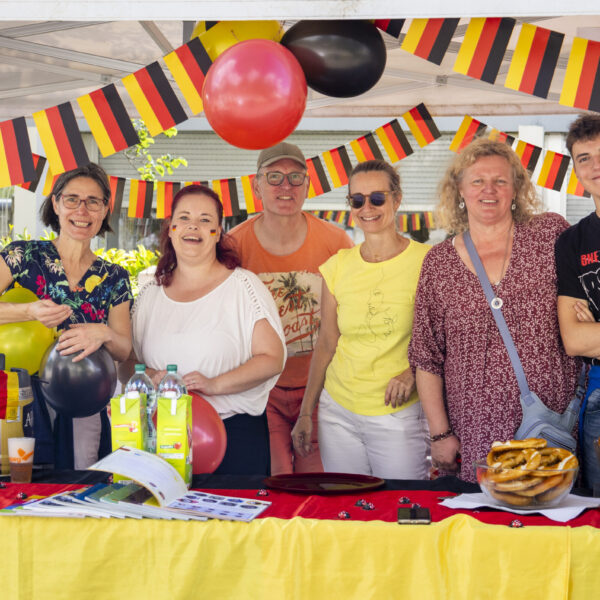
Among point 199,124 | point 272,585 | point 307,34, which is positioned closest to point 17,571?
point 272,585

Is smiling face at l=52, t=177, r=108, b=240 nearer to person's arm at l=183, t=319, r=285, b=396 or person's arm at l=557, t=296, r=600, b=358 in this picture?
person's arm at l=183, t=319, r=285, b=396

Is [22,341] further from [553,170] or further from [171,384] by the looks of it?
[553,170]

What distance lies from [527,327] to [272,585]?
1266 millimetres

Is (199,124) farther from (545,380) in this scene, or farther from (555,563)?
(555,563)

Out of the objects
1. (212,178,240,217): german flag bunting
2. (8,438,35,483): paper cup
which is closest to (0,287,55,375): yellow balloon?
(8,438,35,483): paper cup

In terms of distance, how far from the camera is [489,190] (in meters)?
2.51

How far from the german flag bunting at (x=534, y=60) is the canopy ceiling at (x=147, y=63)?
0.96 meters

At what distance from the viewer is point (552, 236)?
2.53 metres

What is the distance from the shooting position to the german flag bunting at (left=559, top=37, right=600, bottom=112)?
2317 millimetres

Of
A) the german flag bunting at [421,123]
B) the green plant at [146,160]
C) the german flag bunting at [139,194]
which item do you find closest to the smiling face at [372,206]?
the german flag bunting at [421,123]

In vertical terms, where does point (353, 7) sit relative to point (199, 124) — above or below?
below

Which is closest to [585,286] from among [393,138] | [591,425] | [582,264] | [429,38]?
[582,264]

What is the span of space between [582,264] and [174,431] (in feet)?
4.75

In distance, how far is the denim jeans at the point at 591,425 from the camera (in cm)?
226
